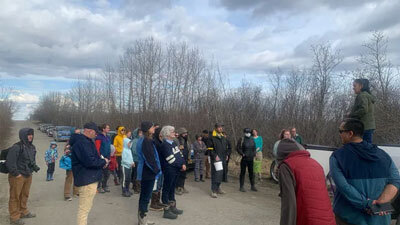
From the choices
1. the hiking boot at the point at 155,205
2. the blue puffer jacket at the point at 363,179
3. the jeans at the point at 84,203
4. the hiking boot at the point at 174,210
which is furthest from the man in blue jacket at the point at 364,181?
the hiking boot at the point at 155,205

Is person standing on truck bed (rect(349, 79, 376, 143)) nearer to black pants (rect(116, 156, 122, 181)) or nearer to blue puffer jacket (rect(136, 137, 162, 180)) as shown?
blue puffer jacket (rect(136, 137, 162, 180))

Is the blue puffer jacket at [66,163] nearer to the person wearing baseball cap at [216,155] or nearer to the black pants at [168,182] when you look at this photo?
the black pants at [168,182]

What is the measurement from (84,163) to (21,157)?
84.0 inches

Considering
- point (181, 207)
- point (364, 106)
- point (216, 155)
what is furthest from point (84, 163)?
point (364, 106)

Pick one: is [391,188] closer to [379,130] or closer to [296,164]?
[296,164]

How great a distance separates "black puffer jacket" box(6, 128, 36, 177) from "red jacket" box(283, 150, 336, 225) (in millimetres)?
5533

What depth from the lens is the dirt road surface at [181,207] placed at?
624 cm

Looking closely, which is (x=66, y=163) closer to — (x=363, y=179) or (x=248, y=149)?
(x=248, y=149)

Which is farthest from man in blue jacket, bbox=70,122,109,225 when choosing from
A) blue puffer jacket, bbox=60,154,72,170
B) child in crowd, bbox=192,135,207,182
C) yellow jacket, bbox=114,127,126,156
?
child in crowd, bbox=192,135,207,182

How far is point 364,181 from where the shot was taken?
300 cm

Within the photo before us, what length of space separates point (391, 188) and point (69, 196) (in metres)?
7.59

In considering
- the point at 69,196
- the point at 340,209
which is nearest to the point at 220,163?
the point at 69,196

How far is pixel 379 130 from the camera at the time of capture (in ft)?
32.4

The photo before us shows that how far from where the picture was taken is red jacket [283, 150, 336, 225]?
2.67 m
